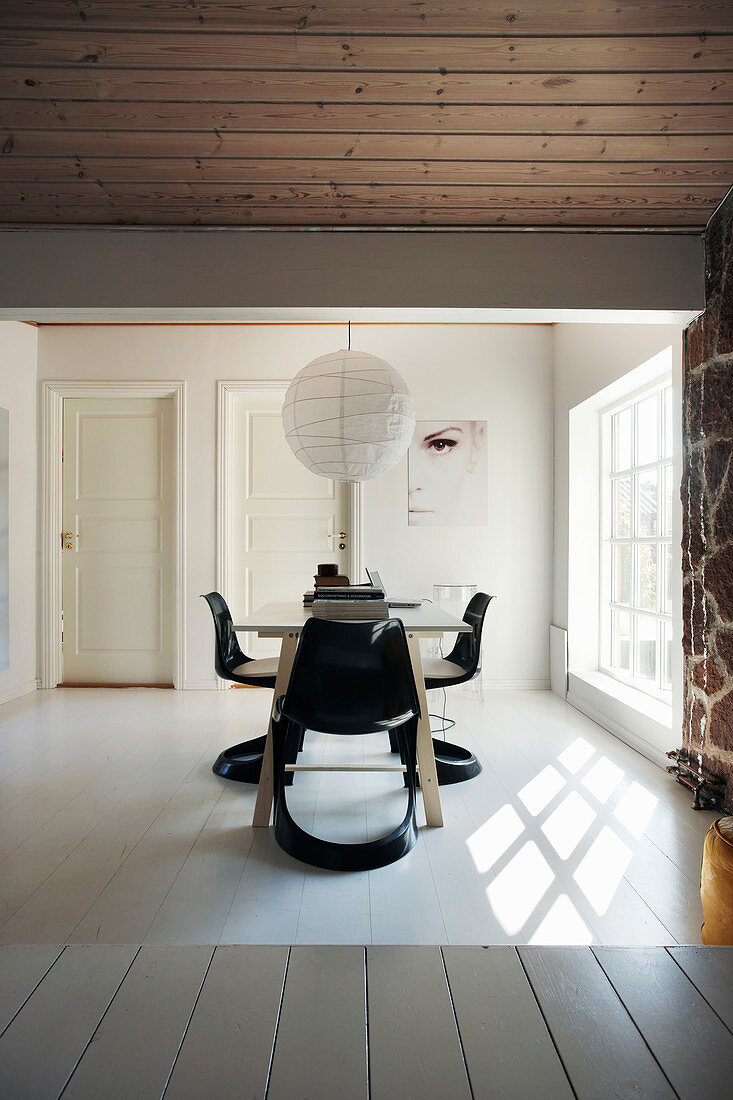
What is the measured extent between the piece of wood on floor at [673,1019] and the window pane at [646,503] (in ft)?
9.22

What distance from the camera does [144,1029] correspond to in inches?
45.4

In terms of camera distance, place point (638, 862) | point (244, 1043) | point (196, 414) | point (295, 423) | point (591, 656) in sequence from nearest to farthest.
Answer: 1. point (244, 1043)
2. point (638, 862)
3. point (295, 423)
4. point (591, 656)
5. point (196, 414)

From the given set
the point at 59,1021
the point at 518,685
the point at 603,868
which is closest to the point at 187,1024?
the point at 59,1021

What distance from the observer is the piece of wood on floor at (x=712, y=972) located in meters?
1.22

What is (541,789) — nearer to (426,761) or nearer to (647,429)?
(426,761)

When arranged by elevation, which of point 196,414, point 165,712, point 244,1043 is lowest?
point 165,712

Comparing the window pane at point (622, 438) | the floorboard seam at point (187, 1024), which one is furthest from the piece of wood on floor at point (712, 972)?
the window pane at point (622, 438)

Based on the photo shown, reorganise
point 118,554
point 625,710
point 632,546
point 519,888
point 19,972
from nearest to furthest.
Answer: point 19,972, point 519,888, point 625,710, point 632,546, point 118,554

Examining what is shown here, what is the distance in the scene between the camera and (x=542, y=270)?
2.96 metres

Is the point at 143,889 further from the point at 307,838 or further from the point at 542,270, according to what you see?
the point at 542,270

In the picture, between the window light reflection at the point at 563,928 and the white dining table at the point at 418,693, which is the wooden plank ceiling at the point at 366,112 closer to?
the white dining table at the point at 418,693

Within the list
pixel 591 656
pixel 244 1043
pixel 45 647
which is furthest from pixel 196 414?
pixel 244 1043

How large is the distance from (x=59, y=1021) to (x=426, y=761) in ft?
5.65

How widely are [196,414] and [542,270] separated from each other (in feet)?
9.55
